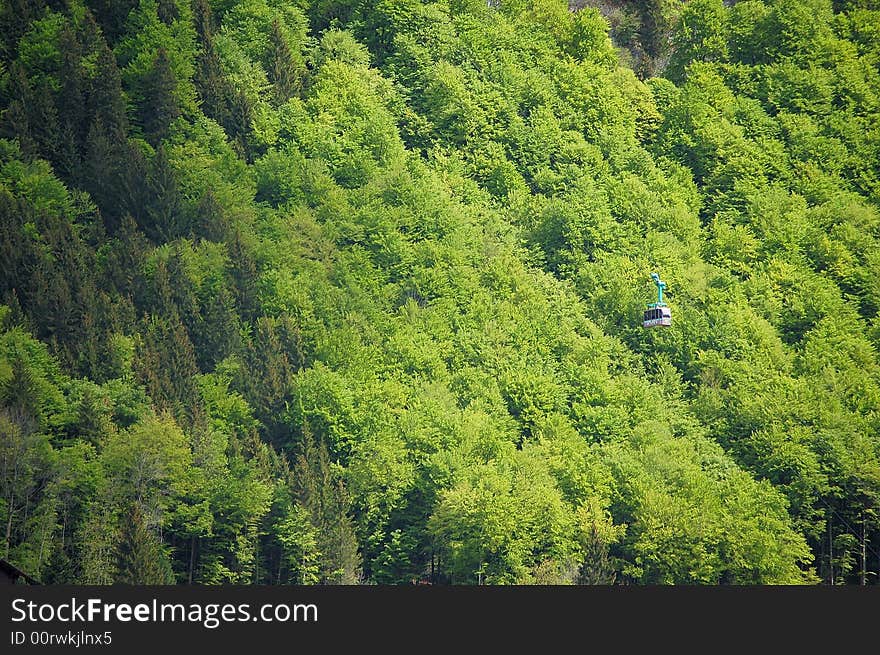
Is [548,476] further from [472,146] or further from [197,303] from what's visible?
[472,146]

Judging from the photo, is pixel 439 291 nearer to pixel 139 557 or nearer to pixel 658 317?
pixel 658 317

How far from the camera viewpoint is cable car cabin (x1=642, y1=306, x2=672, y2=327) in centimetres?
13112

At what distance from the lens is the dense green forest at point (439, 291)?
11381cm

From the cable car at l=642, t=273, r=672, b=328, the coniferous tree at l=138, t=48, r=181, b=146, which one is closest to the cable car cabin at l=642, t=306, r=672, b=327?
the cable car at l=642, t=273, r=672, b=328

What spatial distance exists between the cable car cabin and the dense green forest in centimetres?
340

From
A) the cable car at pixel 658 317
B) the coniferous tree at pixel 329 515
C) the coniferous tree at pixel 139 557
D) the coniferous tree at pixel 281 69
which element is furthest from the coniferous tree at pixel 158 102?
the coniferous tree at pixel 139 557

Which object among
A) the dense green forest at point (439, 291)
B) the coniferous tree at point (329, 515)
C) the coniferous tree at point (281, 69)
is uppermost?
the coniferous tree at point (281, 69)

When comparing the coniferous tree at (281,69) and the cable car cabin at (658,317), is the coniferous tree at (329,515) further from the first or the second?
the coniferous tree at (281,69)

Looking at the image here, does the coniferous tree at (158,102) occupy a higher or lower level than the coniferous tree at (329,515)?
higher

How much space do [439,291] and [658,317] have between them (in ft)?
46.6

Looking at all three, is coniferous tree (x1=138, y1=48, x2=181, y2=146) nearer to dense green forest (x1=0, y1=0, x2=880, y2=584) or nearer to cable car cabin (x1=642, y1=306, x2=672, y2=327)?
dense green forest (x1=0, y1=0, x2=880, y2=584)

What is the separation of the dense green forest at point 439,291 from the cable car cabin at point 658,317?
11.2ft

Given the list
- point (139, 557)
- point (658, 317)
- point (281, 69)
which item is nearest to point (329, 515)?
point (139, 557)

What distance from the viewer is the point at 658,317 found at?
5172 inches
